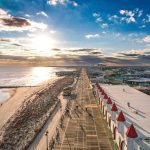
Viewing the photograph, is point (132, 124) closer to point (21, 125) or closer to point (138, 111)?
point (138, 111)

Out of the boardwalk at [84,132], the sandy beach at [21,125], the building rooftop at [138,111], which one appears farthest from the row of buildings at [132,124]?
the sandy beach at [21,125]

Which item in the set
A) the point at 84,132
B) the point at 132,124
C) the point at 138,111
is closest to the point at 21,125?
the point at 84,132

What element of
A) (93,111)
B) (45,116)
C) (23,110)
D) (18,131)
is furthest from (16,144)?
(23,110)

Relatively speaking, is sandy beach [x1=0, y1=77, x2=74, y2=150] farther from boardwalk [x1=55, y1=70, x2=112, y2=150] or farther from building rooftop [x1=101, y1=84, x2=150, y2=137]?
building rooftop [x1=101, y1=84, x2=150, y2=137]

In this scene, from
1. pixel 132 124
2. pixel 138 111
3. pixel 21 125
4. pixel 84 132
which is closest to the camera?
pixel 132 124

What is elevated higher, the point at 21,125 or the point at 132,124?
the point at 132,124

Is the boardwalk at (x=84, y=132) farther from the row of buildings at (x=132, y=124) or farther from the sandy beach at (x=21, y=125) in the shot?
the sandy beach at (x=21, y=125)

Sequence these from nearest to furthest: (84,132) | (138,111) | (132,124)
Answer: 1. (132,124)
2. (138,111)
3. (84,132)

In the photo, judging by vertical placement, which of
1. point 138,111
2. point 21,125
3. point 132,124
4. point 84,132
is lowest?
point 21,125

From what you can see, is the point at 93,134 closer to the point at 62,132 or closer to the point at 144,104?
the point at 62,132

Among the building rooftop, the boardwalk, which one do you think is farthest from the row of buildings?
the boardwalk

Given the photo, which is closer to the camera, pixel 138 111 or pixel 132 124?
pixel 132 124
